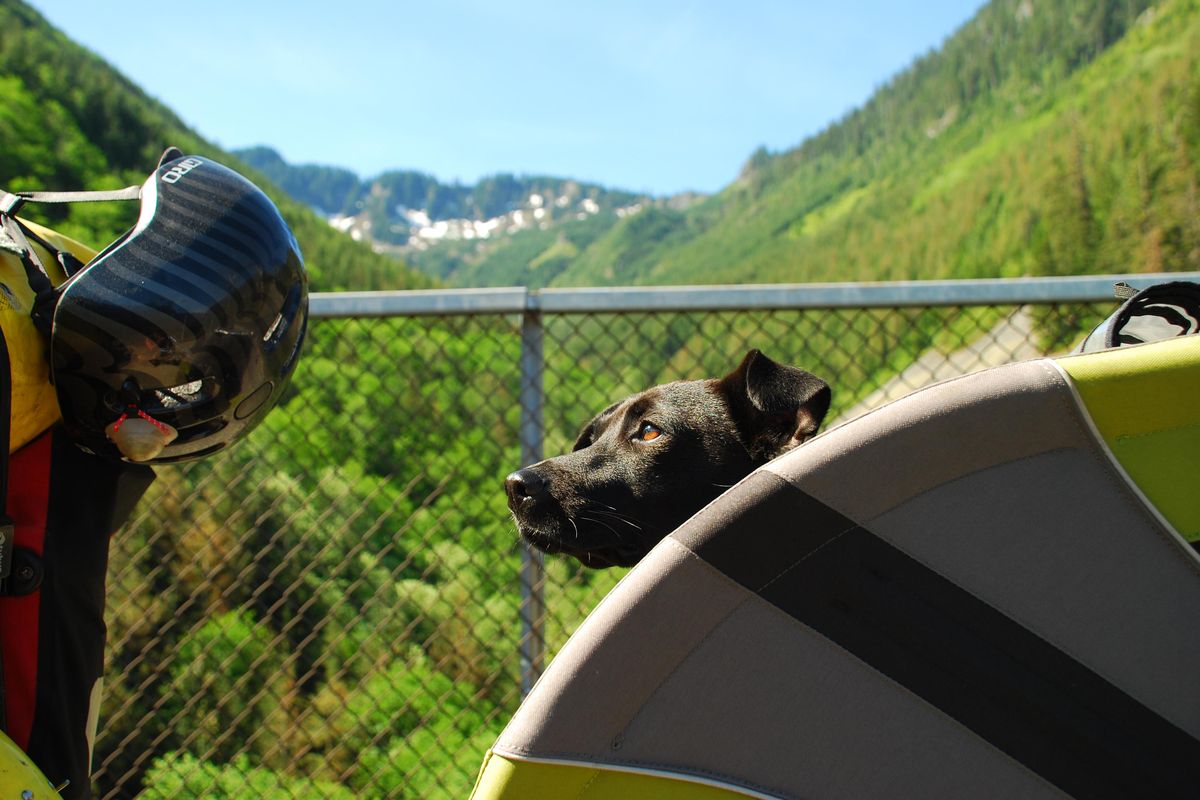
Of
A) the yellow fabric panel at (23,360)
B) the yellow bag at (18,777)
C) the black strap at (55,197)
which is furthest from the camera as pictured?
the black strap at (55,197)

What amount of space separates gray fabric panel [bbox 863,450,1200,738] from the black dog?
1.17 m

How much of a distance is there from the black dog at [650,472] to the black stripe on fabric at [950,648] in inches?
46.5

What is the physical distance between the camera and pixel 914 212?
85.5 meters

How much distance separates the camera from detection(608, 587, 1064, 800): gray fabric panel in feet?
3.70

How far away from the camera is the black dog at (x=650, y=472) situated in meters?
2.50

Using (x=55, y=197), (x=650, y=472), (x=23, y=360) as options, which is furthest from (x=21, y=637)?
(x=650, y=472)

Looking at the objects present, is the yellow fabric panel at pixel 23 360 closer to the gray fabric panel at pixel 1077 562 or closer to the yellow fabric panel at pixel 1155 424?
the gray fabric panel at pixel 1077 562

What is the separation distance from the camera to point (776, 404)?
2266 millimetres

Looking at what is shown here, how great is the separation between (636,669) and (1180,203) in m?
29.2

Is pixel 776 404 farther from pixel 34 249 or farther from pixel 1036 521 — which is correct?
pixel 34 249

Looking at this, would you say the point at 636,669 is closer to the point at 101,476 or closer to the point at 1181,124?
the point at 101,476

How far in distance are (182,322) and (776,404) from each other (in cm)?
132

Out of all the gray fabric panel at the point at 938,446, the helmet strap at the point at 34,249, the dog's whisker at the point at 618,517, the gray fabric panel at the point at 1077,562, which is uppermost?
the helmet strap at the point at 34,249

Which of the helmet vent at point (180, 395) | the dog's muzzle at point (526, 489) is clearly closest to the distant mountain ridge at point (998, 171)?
the dog's muzzle at point (526, 489)
